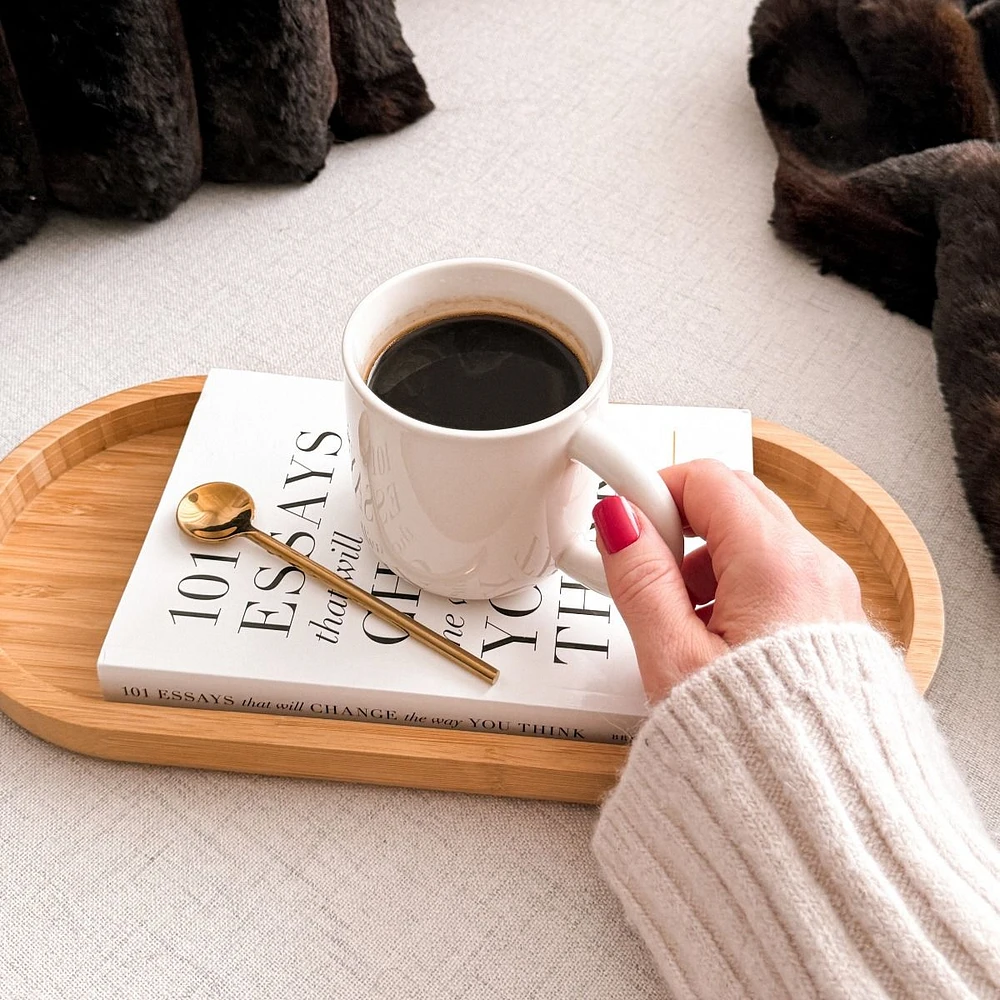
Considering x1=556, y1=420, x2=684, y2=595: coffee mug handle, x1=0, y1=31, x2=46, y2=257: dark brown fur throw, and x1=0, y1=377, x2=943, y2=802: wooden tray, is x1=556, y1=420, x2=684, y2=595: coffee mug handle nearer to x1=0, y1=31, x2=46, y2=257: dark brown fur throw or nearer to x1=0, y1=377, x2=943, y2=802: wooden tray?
x1=0, y1=377, x2=943, y2=802: wooden tray

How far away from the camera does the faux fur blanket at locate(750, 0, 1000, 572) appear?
0.78m

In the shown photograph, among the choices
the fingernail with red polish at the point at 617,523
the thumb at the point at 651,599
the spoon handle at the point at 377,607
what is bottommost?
the spoon handle at the point at 377,607

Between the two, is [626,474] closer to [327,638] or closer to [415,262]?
[327,638]

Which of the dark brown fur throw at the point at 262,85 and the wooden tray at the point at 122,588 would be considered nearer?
the wooden tray at the point at 122,588

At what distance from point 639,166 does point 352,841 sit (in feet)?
2.27

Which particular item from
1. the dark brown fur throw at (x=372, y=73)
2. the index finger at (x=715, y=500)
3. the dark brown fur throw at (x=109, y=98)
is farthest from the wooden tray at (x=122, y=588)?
the dark brown fur throw at (x=372, y=73)

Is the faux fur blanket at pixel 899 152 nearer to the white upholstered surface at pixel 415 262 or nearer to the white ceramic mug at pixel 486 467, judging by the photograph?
the white upholstered surface at pixel 415 262

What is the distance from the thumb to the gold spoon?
0.29ft

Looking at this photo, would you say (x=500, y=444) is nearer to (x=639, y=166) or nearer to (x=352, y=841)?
(x=352, y=841)

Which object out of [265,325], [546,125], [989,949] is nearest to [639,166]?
[546,125]

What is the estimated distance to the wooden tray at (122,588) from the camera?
54 cm

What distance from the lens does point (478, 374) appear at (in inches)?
21.5

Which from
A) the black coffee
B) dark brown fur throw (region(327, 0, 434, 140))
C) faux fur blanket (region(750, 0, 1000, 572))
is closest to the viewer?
the black coffee

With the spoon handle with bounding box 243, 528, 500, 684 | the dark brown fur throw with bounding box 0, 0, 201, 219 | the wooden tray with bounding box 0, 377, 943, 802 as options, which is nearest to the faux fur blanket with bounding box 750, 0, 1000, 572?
the wooden tray with bounding box 0, 377, 943, 802
